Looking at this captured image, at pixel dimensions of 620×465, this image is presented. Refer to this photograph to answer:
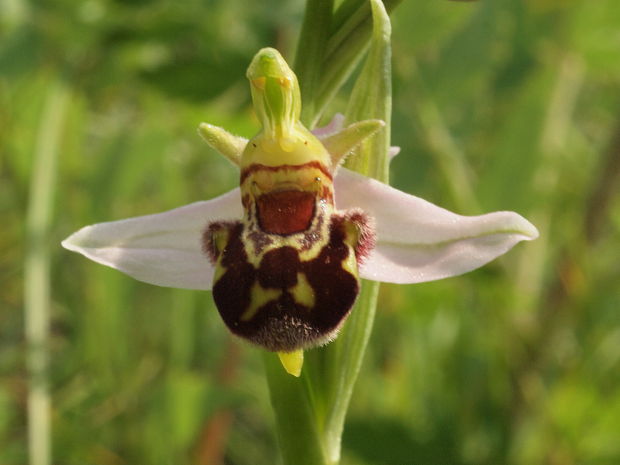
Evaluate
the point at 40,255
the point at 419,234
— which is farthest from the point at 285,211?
the point at 40,255

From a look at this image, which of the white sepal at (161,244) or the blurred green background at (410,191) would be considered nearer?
the white sepal at (161,244)

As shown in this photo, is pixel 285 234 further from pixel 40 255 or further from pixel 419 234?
pixel 40 255

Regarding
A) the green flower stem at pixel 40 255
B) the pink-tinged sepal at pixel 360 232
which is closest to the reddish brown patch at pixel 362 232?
the pink-tinged sepal at pixel 360 232

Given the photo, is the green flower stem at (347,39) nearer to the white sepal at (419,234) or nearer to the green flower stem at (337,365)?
the green flower stem at (337,365)

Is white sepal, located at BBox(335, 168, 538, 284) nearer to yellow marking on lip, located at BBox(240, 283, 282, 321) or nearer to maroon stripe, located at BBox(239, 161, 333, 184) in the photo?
maroon stripe, located at BBox(239, 161, 333, 184)

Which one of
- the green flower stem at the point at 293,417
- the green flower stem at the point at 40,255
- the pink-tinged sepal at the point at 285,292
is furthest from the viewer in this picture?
the green flower stem at the point at 40,255

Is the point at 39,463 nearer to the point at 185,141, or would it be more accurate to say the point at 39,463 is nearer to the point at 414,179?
the point at 414,179
